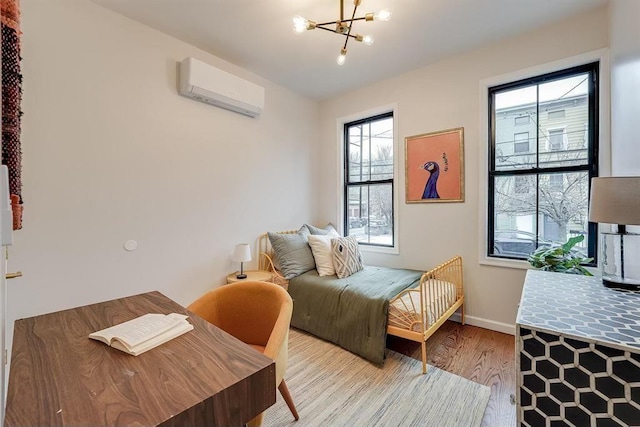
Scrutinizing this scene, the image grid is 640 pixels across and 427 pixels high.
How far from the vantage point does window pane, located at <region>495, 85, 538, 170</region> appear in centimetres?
249

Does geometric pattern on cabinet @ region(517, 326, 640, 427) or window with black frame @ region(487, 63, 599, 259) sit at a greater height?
window with black frame @ region(487, 63, 599, 259)

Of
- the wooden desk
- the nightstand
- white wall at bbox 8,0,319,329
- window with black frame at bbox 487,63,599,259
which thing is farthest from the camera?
the nightstand

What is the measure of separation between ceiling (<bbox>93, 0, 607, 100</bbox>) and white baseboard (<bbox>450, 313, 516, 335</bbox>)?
263cm

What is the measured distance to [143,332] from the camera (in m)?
0.93

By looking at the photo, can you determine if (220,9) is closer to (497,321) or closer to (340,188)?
(340,188)

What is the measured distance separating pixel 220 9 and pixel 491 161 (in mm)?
2734

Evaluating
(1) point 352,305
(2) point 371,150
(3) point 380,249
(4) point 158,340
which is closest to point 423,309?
(1) point 352,305

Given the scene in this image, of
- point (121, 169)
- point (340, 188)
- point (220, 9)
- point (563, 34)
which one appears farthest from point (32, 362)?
point (563, 34)

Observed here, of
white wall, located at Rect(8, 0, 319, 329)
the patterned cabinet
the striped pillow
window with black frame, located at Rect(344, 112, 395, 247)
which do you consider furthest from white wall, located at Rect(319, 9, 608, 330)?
white wall, located at Rect(8, 0, 319, 329)

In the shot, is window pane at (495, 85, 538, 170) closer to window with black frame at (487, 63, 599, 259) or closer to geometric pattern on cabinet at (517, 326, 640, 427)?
window with black frame at (487, 63, 599, 259)

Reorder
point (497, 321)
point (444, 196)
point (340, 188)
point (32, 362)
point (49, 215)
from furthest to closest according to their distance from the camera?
point (340, 188) → point (444, 196) → point (497, 321) → point (49, 215) → point (32, 362)

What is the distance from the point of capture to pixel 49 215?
1854 mm

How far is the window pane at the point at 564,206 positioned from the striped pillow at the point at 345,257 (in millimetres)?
1704

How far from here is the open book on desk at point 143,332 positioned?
868mm
